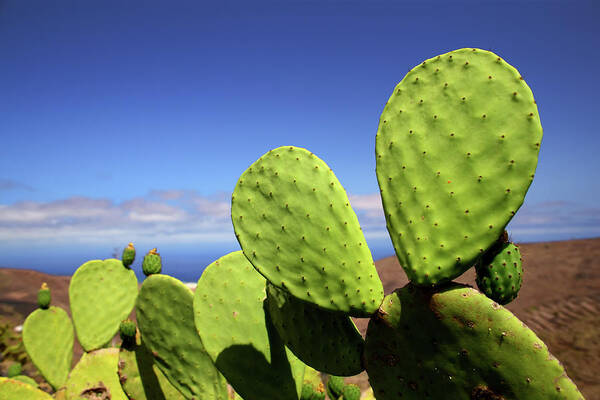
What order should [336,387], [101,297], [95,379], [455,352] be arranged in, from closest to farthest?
1. [455,352]
2. [336,387]
3. [95,379]
4. [101,297]

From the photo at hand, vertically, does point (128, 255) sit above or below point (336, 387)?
above

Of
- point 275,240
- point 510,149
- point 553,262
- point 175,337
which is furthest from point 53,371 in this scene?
point 553,262

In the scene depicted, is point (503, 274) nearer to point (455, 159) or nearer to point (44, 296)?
point (455, 159)

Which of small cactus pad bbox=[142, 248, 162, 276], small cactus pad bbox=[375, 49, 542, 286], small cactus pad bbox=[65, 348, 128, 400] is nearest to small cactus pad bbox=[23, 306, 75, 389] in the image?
small cactus pad bbox=[65, 348, 128, 400]

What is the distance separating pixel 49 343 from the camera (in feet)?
12.8

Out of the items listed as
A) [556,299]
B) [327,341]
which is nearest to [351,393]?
[327,341]

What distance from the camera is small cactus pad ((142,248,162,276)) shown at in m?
2.66

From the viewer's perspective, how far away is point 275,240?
4.64 feet

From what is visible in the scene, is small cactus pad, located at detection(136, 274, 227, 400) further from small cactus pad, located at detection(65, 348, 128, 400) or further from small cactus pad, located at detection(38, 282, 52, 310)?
small cactus pad, located at detection(38, 282, 52, 310)

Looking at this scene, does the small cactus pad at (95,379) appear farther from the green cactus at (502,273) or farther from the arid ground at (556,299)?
the arid ground at (556,299)

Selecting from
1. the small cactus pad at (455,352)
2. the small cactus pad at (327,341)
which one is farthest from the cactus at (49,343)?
the small cactus pad at (455,352)

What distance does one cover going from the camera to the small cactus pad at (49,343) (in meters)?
3.82

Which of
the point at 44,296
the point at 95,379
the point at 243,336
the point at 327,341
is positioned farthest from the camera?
the point at 44,296

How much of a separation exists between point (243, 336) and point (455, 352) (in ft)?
3.57
